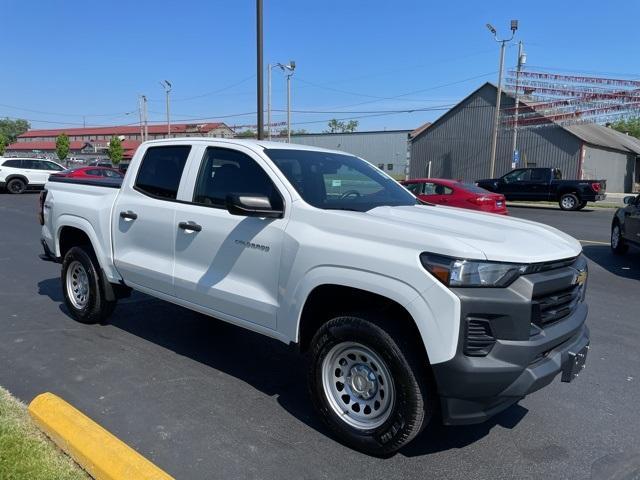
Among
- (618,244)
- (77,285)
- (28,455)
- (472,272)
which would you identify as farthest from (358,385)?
(618,244)

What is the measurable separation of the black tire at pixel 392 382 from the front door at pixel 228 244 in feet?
1.90

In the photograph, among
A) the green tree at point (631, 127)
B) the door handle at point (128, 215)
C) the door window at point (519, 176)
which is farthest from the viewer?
the green tree at point (631, 127)

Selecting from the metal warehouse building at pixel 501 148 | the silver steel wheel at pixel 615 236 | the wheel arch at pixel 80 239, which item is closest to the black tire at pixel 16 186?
the wheel arch at pixel 80 239

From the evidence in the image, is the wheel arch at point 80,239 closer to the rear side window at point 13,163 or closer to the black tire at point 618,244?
the black tire at point 618,244

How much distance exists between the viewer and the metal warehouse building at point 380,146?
60.0 m

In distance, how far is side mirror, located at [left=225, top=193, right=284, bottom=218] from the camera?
3.46 metres

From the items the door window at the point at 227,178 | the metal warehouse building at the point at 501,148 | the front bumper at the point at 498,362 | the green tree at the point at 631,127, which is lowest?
the front bumper at the point at 498,362

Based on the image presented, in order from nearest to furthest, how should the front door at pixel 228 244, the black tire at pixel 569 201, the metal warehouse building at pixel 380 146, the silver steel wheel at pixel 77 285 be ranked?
the front door at pixel 228 244
the silver steel wheel at pixel 77 285
the black tire at pixel 569 201
the metal warehouse building at pixel 380 146

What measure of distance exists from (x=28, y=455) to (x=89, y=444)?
12.6 inches

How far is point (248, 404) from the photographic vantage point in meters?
3.90

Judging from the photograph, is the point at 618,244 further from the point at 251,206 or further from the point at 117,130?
the point at 117,130

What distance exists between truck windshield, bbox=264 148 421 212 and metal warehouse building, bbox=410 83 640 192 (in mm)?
37272

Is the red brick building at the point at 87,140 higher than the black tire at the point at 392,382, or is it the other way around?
the red brick building at the point at 87,140

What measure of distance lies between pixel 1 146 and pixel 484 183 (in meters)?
84.3
